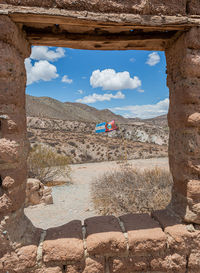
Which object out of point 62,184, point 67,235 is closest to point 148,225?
point 67,235

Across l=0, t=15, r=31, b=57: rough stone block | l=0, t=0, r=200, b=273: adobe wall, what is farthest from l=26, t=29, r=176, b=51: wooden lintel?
l=0, t=15, r=31, b=57: rough stone block

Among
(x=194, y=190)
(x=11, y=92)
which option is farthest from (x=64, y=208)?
(x=11, y=92)

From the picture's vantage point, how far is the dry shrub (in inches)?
193

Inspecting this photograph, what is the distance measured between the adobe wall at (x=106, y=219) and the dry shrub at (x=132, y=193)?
274 cm

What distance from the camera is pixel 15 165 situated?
5.98 feet

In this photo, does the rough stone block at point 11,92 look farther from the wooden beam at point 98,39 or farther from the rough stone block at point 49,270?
the rough stone block at point 49,270

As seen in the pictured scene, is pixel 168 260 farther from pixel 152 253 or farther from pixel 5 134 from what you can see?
pixel 5 134

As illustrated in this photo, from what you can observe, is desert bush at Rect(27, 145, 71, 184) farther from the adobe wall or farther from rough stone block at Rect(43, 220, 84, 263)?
rough stone block at Rect(43, 220, 84, 263)

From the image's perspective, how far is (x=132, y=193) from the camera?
544 cm

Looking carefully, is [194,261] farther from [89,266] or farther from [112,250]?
[89,266]

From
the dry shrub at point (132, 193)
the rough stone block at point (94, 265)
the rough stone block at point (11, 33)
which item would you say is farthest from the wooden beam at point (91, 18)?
the dry shrub at point (132, 193)

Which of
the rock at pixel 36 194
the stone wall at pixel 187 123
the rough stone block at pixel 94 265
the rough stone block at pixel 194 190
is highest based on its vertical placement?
the stone wall at pixel 187 123

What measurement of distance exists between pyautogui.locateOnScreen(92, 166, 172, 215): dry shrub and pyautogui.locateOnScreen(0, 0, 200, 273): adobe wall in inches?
108

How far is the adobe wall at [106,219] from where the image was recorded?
177 cm
